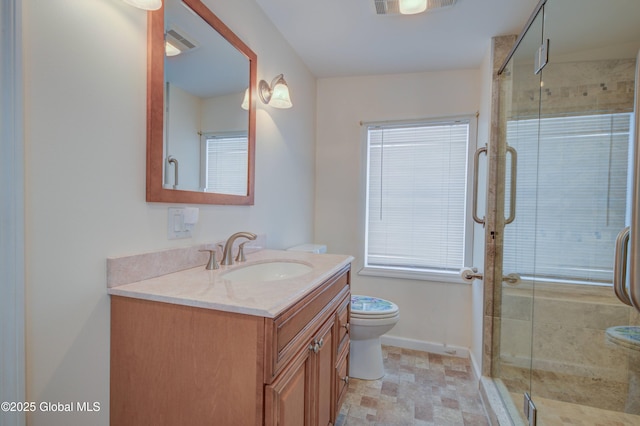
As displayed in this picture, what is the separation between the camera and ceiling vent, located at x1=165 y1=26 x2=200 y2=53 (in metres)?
1.13

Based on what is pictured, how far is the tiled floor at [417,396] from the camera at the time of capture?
1.66m

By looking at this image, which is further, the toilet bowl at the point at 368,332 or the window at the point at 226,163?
the toilet bowl at the point at 368,332

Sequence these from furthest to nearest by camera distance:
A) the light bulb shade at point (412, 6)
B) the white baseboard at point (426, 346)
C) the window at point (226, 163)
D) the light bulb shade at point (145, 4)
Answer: the white baseboard at point (426, 346) < the light bulb shade at point (412, 6) < the window at point (226, 163) < the light bulb shade at point (145, 4)

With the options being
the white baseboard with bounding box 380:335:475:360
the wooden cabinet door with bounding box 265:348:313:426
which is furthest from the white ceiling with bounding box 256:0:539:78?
the white baseboard with bounding box 380:335:475:360

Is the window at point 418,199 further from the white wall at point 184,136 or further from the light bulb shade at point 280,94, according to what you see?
the white wall at point 184,136

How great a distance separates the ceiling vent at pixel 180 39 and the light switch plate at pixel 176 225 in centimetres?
64

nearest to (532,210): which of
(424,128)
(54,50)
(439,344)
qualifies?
(424,128)

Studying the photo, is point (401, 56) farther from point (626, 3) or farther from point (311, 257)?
point (311, 257)

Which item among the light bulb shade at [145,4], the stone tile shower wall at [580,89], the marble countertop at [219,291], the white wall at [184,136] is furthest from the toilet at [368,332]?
the light bulb shade at [145,4]

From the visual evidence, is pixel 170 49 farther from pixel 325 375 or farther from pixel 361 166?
pixel 361 166

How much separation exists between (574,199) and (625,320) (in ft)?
2.38

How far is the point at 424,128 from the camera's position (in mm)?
2500

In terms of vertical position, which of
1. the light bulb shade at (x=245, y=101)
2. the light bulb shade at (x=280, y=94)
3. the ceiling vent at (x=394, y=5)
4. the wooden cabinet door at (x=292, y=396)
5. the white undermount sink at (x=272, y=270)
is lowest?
the wooden cabinet door at (x=292, y=396)

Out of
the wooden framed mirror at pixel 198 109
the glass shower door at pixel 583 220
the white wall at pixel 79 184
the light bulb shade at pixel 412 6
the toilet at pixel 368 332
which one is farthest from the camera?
the toilet at pixel 368 332
